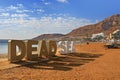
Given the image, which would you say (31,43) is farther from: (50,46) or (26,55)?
(50,46)

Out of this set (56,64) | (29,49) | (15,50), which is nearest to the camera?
(56,64)

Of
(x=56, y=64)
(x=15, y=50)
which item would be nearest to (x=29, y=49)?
(x=15, y=50)

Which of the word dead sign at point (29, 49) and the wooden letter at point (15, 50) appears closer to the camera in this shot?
the wooden letter at point (15, 50)

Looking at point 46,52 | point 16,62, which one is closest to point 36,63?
point 16,62

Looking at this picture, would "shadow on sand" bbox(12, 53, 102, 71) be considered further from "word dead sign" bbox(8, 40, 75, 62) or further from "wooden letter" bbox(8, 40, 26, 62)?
"word dead sign" bbox(8, 40, 75, 62)

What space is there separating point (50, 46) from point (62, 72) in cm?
874

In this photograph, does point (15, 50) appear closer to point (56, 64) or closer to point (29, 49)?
point (29, 49)

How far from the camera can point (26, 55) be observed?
19.6 meters

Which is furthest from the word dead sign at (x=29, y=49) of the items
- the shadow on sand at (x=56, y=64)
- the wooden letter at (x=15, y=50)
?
the shadow on sand at (x=56, y=64)

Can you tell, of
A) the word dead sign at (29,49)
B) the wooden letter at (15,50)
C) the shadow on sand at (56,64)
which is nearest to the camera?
the shadow on sand at (56,64)

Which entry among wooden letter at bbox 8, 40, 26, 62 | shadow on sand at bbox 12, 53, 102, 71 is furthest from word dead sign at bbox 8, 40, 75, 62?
shadow on sand at bbox 12, 53, 102, 71

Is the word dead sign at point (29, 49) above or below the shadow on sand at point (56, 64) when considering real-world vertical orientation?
above

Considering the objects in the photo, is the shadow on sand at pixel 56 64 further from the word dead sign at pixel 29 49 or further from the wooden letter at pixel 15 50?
the word dead sign at pixel 29 49

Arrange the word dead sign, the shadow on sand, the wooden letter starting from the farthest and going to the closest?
the word dead sign, the wooden letter, the shadow on sand
